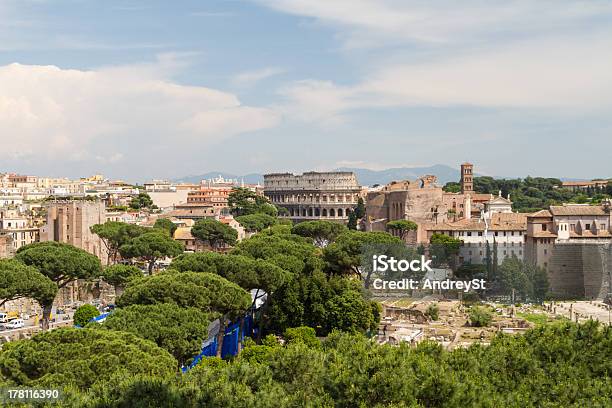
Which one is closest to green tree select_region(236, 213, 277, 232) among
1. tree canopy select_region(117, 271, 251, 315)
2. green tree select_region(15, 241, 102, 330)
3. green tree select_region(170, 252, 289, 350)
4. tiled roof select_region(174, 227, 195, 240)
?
tiled roof select_region(174, 227, 195, 240)

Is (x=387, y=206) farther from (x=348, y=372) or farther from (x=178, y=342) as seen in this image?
(x=348, y=372)

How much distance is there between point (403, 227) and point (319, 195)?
41.6 m

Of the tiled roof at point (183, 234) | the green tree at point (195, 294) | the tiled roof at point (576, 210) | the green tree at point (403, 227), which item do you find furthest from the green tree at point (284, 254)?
the tiled roof at point (183, 234)

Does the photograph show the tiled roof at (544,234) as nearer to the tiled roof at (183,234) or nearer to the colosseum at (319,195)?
the tiled roof at (183,234)

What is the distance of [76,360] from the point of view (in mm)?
13586

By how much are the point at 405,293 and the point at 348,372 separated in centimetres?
2450

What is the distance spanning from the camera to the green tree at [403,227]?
55.7m

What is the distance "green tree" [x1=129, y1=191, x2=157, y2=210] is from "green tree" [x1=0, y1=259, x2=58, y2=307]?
5783cm

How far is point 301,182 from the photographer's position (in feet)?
333

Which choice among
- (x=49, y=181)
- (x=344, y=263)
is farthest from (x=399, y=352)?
(x=49, y=181)

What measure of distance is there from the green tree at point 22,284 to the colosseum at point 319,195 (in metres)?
66.3

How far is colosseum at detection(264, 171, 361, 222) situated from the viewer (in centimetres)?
9588

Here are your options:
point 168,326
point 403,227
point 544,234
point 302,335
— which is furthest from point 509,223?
point 168,326

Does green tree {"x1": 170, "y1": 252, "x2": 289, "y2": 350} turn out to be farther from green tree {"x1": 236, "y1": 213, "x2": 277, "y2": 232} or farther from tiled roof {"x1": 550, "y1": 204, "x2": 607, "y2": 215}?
green tree {"x1": 236, "y1": 213, "x2": 277, "y2": 232}
